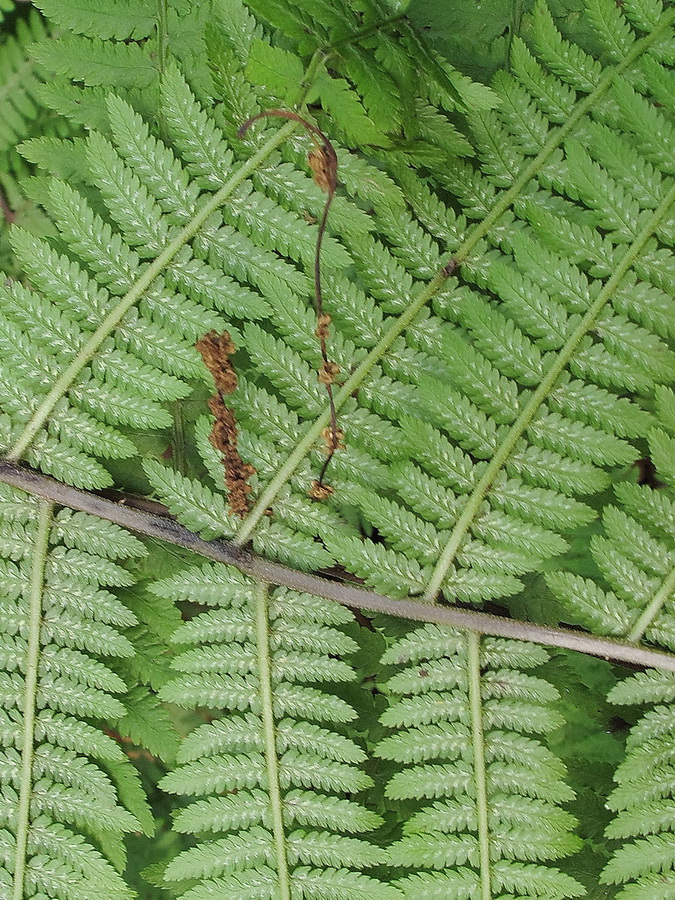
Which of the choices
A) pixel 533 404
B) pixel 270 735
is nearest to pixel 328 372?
pixel 533 404

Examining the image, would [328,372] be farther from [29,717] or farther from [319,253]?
[29,717]

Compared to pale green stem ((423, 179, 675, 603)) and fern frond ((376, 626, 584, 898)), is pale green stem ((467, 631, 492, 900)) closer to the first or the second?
fern frond ((376, 626, 584, 898))

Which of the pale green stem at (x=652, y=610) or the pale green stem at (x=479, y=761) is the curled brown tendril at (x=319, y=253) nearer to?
the pale green stem at (x=479, y=761)

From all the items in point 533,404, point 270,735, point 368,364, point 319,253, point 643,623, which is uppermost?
point 319,253

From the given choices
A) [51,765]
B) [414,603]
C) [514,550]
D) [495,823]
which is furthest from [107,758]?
[514,550]

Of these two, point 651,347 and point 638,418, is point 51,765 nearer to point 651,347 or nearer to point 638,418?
point 638,418
